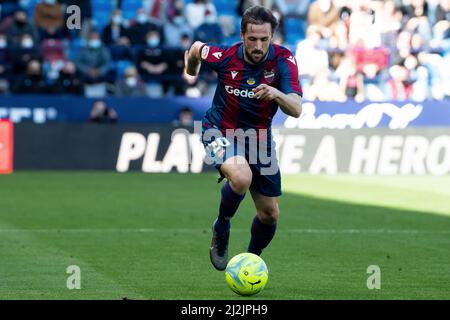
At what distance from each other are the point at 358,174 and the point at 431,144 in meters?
1.49

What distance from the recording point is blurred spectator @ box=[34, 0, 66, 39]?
2294 cm

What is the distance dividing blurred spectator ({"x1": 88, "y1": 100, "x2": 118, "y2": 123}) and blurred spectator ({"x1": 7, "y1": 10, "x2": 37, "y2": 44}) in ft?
8.36

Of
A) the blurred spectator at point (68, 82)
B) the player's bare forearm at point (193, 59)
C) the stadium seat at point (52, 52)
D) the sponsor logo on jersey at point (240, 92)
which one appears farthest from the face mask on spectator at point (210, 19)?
the sponsor logo on jersey at point (240, 92)

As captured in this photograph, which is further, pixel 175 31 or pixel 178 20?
pixel 178 20

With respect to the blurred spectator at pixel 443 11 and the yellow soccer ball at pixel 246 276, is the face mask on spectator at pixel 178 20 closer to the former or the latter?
the blurred spectator at pixel 443 11

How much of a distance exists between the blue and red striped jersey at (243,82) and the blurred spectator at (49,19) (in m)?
14.2

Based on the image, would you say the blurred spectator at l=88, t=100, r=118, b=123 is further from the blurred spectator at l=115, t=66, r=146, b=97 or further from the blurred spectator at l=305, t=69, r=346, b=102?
the blurred spectator at l=305, t=69, r=346, b=102

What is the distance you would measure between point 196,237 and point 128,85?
34.8 ft

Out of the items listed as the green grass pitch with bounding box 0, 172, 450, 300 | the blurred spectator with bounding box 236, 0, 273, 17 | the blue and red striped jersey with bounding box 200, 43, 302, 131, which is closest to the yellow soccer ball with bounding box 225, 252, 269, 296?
the green grass pitch with bounding box 0, 172, 450, 300

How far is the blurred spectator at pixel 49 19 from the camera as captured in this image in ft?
75.3

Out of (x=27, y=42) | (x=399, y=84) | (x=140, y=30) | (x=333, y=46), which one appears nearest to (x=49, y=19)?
(x=27, y=42)

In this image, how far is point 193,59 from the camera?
372 inches

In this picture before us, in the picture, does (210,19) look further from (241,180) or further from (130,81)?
(241,180)
